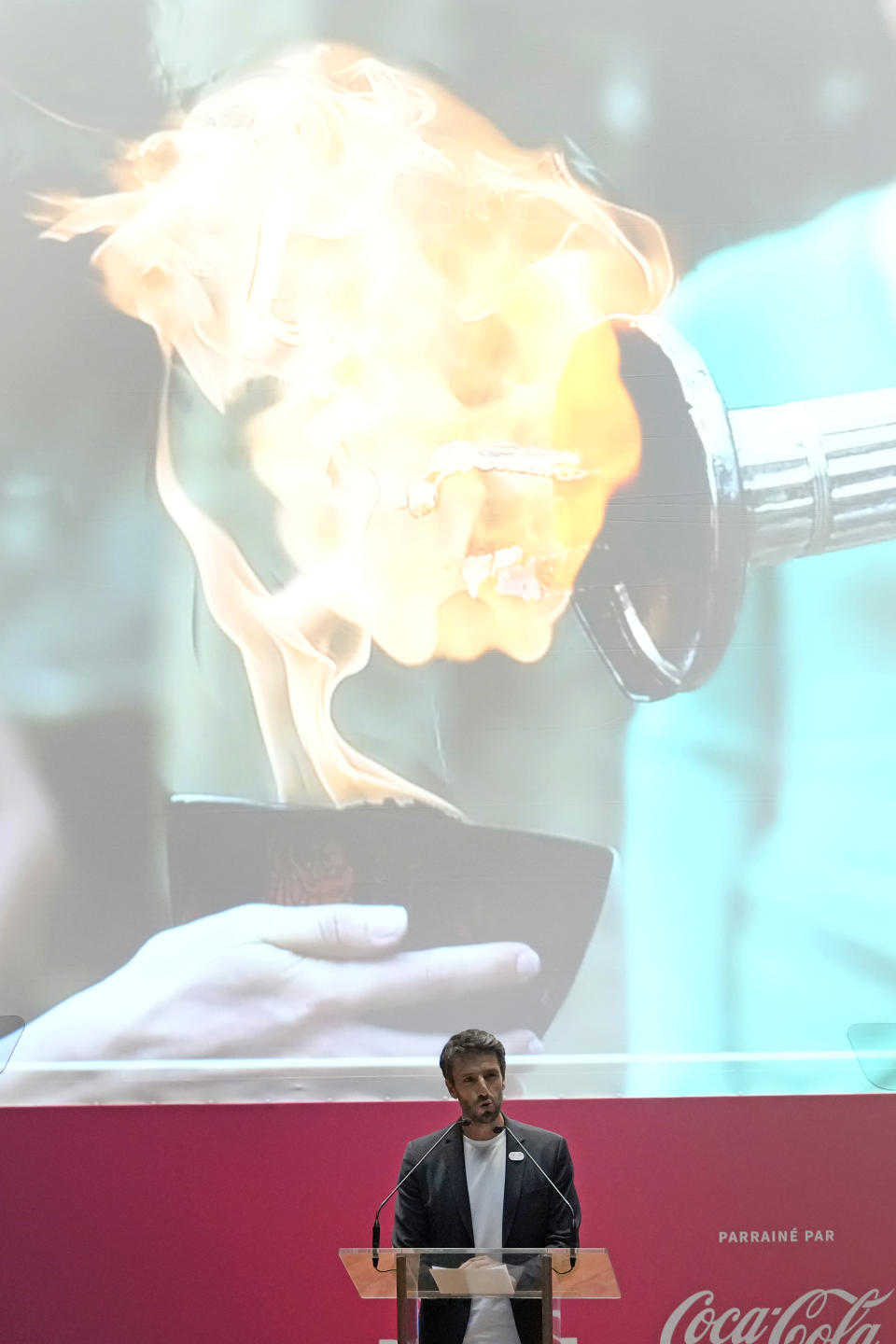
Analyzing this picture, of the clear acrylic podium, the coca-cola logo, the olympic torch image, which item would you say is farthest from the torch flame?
the clear acrylic podium

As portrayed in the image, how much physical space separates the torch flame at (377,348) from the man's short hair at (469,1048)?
1.29 m

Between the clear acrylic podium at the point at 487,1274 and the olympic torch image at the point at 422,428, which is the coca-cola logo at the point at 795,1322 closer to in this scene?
the olympic torch image at the point at 422,428

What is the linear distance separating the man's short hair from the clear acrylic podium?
0.36 m

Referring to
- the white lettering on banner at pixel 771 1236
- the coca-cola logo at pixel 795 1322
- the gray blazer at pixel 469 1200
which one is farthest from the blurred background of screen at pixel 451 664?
the gray blazer at pixel 469 1200

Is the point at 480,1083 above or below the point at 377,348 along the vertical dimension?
below

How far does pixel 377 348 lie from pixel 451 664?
90 cm

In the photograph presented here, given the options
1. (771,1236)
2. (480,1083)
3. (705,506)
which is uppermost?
(705,506)

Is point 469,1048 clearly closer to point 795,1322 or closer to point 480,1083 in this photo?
point 480,1083

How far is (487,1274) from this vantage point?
2.21 meters

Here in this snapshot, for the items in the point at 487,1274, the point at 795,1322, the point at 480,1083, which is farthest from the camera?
the point at 795,1322

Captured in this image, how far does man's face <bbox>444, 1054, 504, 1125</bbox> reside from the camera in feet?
8.25

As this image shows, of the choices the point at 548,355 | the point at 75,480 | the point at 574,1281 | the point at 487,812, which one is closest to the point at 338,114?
the point at 548,355

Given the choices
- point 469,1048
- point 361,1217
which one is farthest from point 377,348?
point 361,1217

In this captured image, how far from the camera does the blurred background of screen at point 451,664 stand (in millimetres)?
3670
